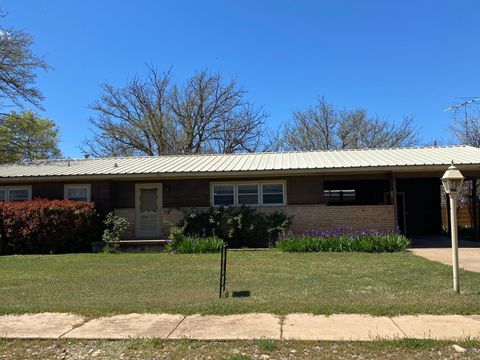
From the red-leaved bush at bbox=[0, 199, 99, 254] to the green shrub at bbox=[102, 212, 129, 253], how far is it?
0.79 m

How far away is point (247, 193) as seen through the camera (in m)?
19.0

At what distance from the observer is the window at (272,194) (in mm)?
18766

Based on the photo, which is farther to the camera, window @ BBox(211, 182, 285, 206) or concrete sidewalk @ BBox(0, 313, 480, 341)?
window @ BBox(211, 182, 285, 206)

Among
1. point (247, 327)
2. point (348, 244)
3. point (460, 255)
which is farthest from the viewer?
point (348, 244)

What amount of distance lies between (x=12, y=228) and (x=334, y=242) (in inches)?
450

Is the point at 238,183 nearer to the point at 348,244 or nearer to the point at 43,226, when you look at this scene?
the point at 348,244

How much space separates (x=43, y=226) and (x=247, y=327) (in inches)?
512

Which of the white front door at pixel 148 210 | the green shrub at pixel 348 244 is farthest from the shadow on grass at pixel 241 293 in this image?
the white front door at pixel 148 210

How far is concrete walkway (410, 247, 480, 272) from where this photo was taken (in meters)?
11.7

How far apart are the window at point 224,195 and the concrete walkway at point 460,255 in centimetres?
702

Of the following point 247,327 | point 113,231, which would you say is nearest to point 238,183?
point 113,231

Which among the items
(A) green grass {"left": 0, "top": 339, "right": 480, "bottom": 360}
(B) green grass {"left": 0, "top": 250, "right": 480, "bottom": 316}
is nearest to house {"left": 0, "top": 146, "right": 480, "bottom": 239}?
(B) green grass {"left": 0, "top": 250, "right": 480, "bottom": 316}

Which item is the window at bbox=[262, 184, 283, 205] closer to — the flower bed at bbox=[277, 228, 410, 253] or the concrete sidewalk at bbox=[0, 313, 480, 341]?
the flower bed at bbox=[277, 228, 410, 253]

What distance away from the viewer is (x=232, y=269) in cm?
1181
